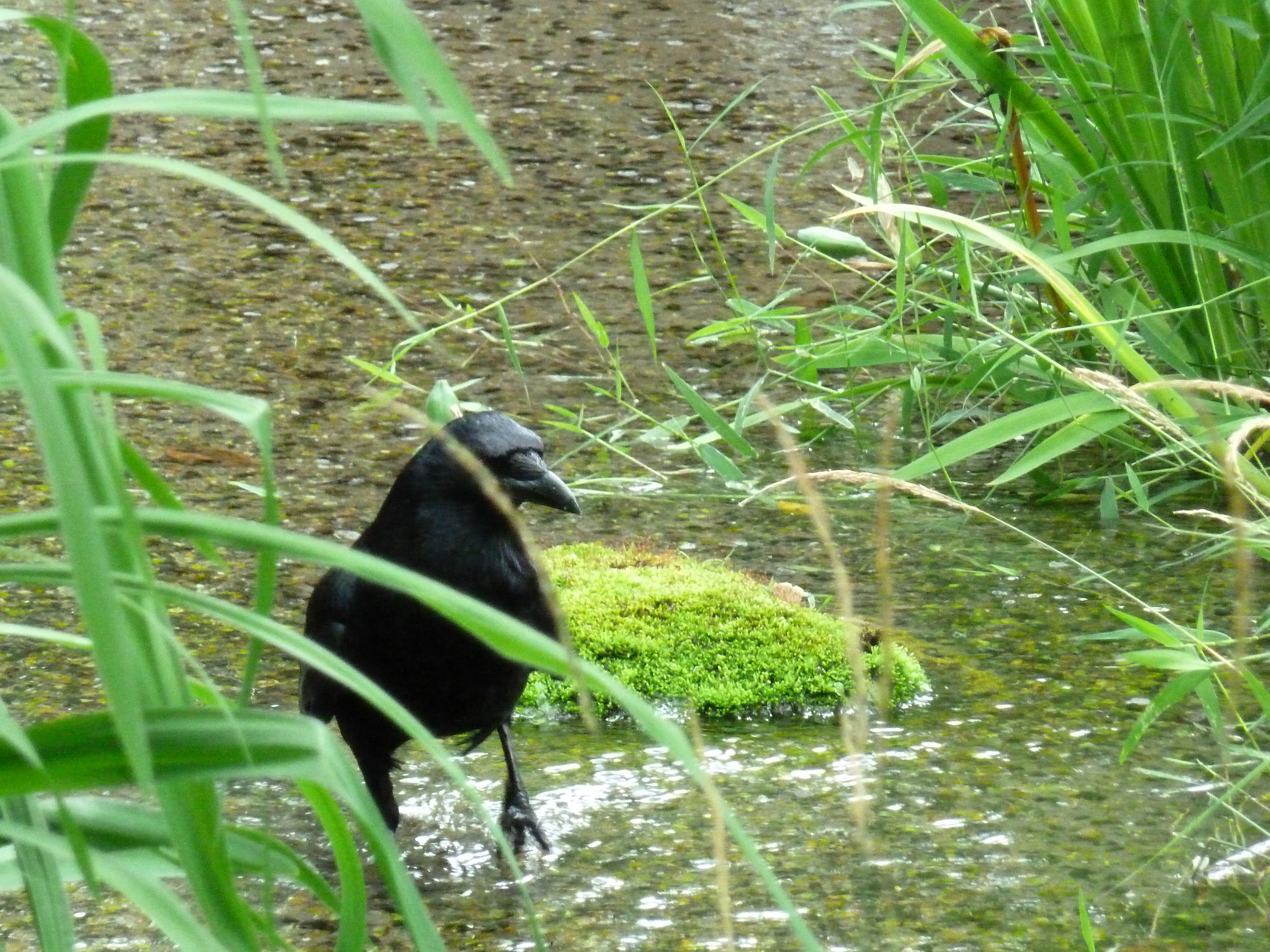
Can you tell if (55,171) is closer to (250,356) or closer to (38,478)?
(38,478)

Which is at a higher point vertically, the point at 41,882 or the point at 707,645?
the point at 41,882

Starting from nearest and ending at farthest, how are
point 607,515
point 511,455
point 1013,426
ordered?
point 511,455 < point 1013,426 < point 607,515

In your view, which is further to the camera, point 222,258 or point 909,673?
point 222,258

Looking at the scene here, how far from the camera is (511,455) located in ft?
8.98

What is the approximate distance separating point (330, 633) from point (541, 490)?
42cm

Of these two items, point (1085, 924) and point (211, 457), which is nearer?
point (1085, 924)

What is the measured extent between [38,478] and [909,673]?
2.09m

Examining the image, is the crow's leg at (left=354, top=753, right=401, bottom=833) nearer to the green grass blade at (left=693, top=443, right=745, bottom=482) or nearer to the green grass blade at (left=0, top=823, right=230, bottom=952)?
the green grass blade at (left=693, top=443, right=745, bottom=482)

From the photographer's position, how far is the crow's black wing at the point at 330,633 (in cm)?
260

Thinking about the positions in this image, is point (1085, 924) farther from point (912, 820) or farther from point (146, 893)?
point (146, 893)

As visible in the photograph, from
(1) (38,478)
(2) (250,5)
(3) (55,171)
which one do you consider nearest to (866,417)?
(1) (38,478)

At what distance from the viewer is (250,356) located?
462 cm

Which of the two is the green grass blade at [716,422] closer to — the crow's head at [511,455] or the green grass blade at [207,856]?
the crow's head at [511,455]

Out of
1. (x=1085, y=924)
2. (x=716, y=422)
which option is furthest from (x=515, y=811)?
(x=716, y=422)
